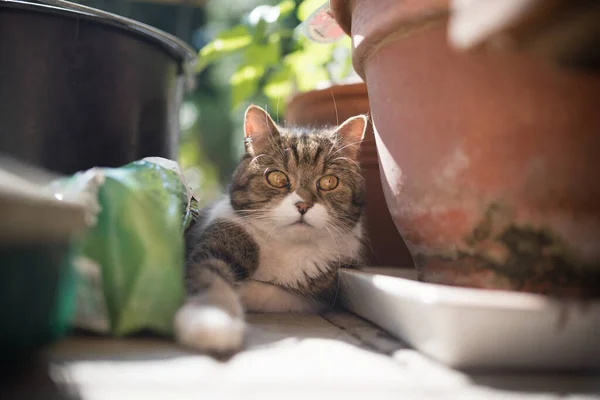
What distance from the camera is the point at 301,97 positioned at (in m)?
1.75

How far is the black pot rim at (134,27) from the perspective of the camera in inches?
45.9

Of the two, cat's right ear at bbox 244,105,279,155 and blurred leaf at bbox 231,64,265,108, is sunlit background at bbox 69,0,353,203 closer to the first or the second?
blurred leaf at bbox 231,64,265,108

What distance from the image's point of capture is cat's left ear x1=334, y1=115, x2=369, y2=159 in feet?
4.57

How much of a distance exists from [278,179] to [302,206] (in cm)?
14

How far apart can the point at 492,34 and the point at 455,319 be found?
16.5 inches

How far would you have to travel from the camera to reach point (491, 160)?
2.37 ft

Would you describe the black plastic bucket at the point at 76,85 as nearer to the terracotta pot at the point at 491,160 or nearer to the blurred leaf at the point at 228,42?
the blurred leaf at the point at 228,42

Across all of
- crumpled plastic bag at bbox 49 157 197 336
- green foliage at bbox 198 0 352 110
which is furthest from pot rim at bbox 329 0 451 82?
green foliage at bbox 198 0 352 110

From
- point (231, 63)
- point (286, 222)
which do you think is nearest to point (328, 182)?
point (286, 222)

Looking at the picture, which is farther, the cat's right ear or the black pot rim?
the cat's right ear

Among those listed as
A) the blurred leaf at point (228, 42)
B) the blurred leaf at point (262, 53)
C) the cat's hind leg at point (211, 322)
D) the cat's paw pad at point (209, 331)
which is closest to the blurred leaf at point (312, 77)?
the blurred leaf at point (262, 53)

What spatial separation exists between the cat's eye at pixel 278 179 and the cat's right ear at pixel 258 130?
11 centimetres

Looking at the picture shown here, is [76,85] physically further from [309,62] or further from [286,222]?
[309,62]

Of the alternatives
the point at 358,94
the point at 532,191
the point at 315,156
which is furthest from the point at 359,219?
the point at 532,191
